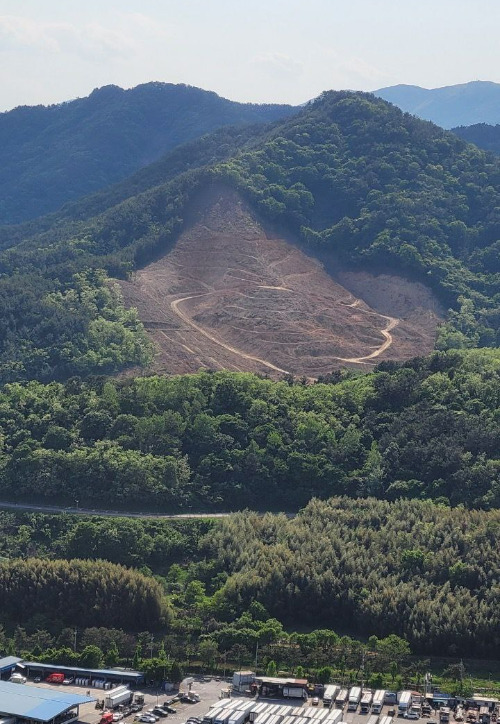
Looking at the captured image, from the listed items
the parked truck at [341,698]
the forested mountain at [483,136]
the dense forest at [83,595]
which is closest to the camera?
the parked truck at [341,698]

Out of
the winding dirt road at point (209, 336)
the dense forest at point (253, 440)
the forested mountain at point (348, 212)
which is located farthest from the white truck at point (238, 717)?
the forested mountain at point (348, 212)

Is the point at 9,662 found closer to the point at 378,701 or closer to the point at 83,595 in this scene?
the point at 83,595

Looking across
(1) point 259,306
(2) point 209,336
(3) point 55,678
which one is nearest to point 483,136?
(1) point 259,306

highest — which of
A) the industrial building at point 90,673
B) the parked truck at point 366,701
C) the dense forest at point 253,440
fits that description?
the dense forest at point 253,440

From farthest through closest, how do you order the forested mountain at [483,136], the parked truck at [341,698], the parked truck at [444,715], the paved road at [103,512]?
the forested mountain at [483,136]
the paved road at [103,512]
the parked truck at [341,698]
the parked truck at [444,715]

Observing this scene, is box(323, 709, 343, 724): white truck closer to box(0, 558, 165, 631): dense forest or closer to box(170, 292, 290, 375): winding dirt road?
box(0, 558, 165, 631): dense forest

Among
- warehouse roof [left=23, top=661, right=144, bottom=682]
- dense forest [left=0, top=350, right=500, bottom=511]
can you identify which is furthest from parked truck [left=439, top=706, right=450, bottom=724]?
dense forest [left=0, top=350, right=500, bottom=511]

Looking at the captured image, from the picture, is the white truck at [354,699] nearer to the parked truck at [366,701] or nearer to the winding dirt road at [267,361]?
the parked truck at [366,701]
